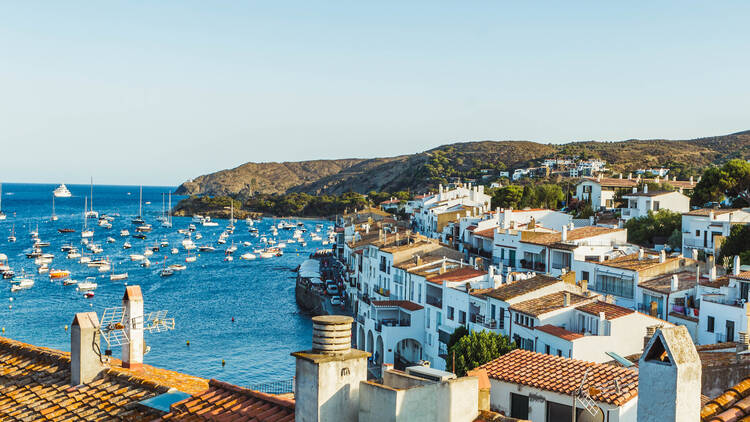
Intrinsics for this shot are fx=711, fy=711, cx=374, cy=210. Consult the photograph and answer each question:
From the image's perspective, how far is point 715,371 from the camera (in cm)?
1770

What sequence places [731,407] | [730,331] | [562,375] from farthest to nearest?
[730,331] → [562,375] → [731,407]

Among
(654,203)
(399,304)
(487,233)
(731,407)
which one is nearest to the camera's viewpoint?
(731,407)

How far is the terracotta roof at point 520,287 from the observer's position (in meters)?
32.5

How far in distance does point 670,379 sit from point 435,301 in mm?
34552

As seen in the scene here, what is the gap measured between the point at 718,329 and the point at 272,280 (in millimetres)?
57428

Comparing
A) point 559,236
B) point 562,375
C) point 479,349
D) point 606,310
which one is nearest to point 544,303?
point 606,310

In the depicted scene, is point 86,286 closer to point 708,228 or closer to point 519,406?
point 708,228

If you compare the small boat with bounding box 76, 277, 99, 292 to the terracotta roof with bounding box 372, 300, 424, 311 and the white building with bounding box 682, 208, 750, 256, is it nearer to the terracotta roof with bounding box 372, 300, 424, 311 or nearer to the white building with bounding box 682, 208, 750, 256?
the terracotta roof with bounding box 372, 300, 424, 311

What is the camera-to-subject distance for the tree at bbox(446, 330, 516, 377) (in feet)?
93.6

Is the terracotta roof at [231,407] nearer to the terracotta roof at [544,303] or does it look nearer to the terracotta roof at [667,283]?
the terracotta roof at [544,303]

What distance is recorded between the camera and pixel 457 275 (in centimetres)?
3900

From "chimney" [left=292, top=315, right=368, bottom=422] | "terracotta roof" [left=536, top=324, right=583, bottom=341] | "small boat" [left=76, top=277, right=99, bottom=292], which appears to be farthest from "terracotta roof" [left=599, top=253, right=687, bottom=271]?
"small boat" [left=76, top=277, right=99, bottom=292]

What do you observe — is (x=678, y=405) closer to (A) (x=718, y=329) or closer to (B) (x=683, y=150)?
(A) (x=718, y=329)

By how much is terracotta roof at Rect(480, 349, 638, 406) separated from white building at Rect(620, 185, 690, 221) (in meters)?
40.6
